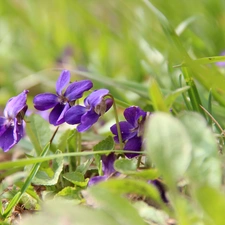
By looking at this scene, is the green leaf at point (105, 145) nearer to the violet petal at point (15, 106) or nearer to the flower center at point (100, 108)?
the flower center at point (100, 108)

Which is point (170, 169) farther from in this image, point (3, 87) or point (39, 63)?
point (39, 63)

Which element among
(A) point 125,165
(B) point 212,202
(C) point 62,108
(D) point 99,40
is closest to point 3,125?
(C) point 62,108

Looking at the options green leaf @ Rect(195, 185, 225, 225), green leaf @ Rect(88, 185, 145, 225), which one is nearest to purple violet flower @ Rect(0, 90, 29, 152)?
green leaf @ Rect(88, 185, 145, 225)

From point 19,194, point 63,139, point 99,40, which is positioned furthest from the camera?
point 99,40

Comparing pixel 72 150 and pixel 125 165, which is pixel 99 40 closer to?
pixel 72 150

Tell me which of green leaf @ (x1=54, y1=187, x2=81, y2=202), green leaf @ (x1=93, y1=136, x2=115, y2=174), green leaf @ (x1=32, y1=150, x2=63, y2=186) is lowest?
green leaf @ (x1=54, y1=187, x2=81, y2=202)

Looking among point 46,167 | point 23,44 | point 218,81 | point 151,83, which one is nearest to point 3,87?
point 23,44

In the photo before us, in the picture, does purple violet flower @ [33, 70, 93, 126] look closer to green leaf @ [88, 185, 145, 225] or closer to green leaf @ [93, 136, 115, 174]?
green leaf @ [93, 136, 115, 174]
